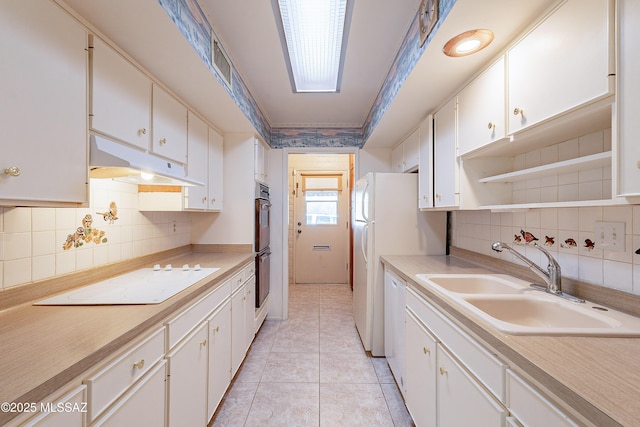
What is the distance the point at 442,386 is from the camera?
1.17 m

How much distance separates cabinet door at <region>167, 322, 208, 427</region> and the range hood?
2.71 ft

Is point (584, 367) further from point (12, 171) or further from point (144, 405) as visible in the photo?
point (12, 171)

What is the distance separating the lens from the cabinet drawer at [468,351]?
2.72ft

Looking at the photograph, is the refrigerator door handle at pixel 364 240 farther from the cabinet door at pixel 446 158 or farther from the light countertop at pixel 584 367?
the light countertop at pixel 584 367

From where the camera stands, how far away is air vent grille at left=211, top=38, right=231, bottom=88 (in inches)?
62.0

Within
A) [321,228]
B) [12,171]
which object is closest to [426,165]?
[12,171]

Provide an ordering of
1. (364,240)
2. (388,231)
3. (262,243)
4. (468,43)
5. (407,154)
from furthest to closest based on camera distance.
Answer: (262,243), (407,154), (364,240), (388,231), (468,43)

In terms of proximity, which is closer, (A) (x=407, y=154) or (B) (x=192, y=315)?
(B) (x=192, y=315)

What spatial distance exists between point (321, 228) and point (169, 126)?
11.1 feet

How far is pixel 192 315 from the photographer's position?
4.28 ft

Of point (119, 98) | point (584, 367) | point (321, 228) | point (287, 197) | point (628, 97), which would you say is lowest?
point (584, 367)

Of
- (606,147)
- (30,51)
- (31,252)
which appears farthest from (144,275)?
(606,147)

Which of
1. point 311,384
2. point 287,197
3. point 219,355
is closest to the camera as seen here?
point 219,355

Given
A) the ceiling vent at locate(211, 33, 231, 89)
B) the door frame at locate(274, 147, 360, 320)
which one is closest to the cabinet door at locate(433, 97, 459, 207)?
the door frame at locate(274, 147, 360, 320)
